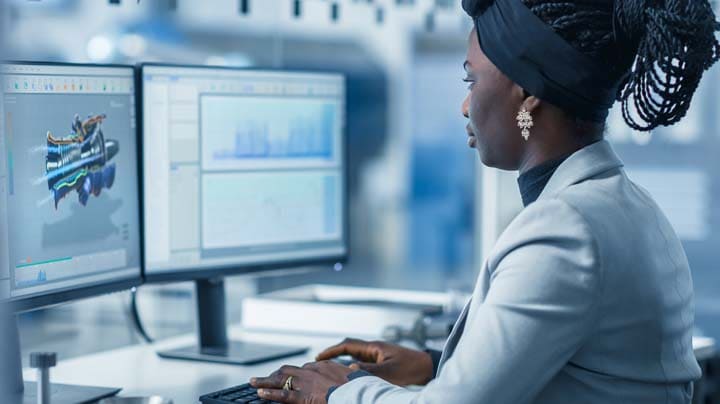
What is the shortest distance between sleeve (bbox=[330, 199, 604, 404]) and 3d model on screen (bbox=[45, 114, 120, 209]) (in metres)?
0.68

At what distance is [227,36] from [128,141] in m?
1.17

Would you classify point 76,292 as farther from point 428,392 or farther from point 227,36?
point 227,36

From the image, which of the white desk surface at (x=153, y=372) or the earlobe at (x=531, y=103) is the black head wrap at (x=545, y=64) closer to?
the earlobe at (x=531, y=103)

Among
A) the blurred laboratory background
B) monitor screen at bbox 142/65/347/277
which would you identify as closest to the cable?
the blurred laboratory background

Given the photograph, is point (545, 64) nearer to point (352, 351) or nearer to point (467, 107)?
point (467, 107)

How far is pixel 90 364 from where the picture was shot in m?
1.84

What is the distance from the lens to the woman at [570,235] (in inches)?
45.3

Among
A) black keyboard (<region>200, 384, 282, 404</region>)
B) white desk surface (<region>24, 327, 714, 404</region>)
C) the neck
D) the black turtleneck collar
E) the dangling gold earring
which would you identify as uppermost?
the dangling gold earring

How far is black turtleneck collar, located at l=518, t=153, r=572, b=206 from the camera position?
1327 millimetres

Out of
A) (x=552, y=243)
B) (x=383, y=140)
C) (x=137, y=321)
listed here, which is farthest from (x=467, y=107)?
(x=383, y=140)

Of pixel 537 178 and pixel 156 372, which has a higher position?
pixel 537 178

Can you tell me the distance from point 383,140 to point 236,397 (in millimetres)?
2318

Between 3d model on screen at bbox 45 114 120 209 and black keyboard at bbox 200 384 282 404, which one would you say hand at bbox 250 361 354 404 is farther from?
3d model on screen at bbox 45 114 120 209

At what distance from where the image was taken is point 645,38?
4.11 feet
